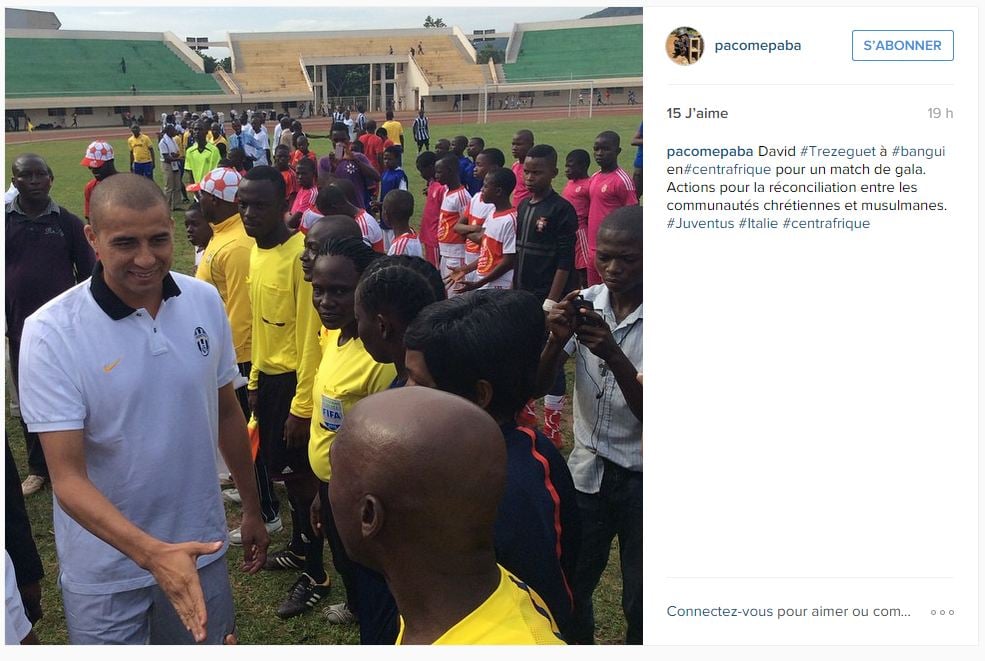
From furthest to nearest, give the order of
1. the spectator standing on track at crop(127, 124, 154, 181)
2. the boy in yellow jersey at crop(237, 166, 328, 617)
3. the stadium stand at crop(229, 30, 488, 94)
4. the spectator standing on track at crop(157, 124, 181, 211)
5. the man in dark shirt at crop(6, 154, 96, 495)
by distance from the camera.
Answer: the stadium stand at crop(229, 30, 488, 94), the spectator standing on track at crop(127, 124, 154, 181), the spectator standing on track at crop(157, 124, 181, 211), the man in dark shirt at crop(6, 154, 96, 495), the boy in yellow jersey at crop(237, 166, 328, 617)

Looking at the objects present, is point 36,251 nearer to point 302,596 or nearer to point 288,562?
point 288,562

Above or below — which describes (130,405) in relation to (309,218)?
below

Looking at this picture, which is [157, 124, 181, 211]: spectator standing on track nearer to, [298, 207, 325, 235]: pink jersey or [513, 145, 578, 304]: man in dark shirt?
[298, 207, 325, 235]: pink jersey

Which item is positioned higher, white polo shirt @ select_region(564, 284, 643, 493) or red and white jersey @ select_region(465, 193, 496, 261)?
red and white jersey @ select_region(465, 193, 496, 261)

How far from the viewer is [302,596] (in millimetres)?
3930

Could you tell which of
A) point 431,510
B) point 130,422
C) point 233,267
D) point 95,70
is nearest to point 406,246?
point 233,267

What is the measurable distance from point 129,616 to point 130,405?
0.64m

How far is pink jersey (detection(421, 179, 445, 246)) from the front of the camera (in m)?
8.45

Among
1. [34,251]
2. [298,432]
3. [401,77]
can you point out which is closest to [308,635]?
[298,432]

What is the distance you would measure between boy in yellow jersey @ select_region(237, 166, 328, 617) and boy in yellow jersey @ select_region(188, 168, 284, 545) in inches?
13.6
